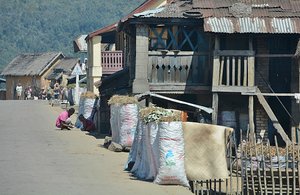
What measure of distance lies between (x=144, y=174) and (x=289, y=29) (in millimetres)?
8765

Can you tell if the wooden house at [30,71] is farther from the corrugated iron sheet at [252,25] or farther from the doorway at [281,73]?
the corrugated iron sheet at [252,25]

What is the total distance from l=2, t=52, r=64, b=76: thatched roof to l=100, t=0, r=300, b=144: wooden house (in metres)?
60.6

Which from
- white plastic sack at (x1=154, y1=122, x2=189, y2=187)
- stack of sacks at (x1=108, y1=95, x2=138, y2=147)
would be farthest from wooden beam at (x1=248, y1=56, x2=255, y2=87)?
white plastic sack at (x1=154, y1=122, x2=189, y2=187)

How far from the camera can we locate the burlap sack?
17.0 meters

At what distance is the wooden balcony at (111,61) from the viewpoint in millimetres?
39188

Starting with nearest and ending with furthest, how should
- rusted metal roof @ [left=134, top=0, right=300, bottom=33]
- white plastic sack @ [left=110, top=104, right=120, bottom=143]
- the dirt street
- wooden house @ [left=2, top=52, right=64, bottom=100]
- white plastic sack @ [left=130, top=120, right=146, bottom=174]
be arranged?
the dirt street, white plastic sack @ [left=130, top=120, right=146, bottom=174], rusted metal roof @ [left=134, top=0, right=300, bottom=33], white plastic sack @ [left=110, top=104, right=120, bottom=143], wooden house @ [left=2, top=52, right=64, bottom=100]

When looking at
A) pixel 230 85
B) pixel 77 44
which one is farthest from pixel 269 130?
pixel 77 44

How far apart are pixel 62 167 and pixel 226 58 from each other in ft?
24.5

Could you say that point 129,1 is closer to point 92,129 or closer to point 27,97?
point 27,97

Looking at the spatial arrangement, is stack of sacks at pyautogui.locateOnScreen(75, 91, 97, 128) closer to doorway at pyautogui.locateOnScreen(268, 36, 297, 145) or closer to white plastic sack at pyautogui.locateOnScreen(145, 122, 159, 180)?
doorway at pyautogui.locateOnScreen(268, 36, 297, 145)

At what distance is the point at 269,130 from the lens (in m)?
27.0

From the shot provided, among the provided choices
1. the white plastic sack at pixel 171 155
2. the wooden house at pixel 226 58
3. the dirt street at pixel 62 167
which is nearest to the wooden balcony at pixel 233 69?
the wooden house at pixel 226 58

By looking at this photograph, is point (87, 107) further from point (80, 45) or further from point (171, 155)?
point (80, 45)

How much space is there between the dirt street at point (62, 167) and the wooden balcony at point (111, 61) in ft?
27.1
